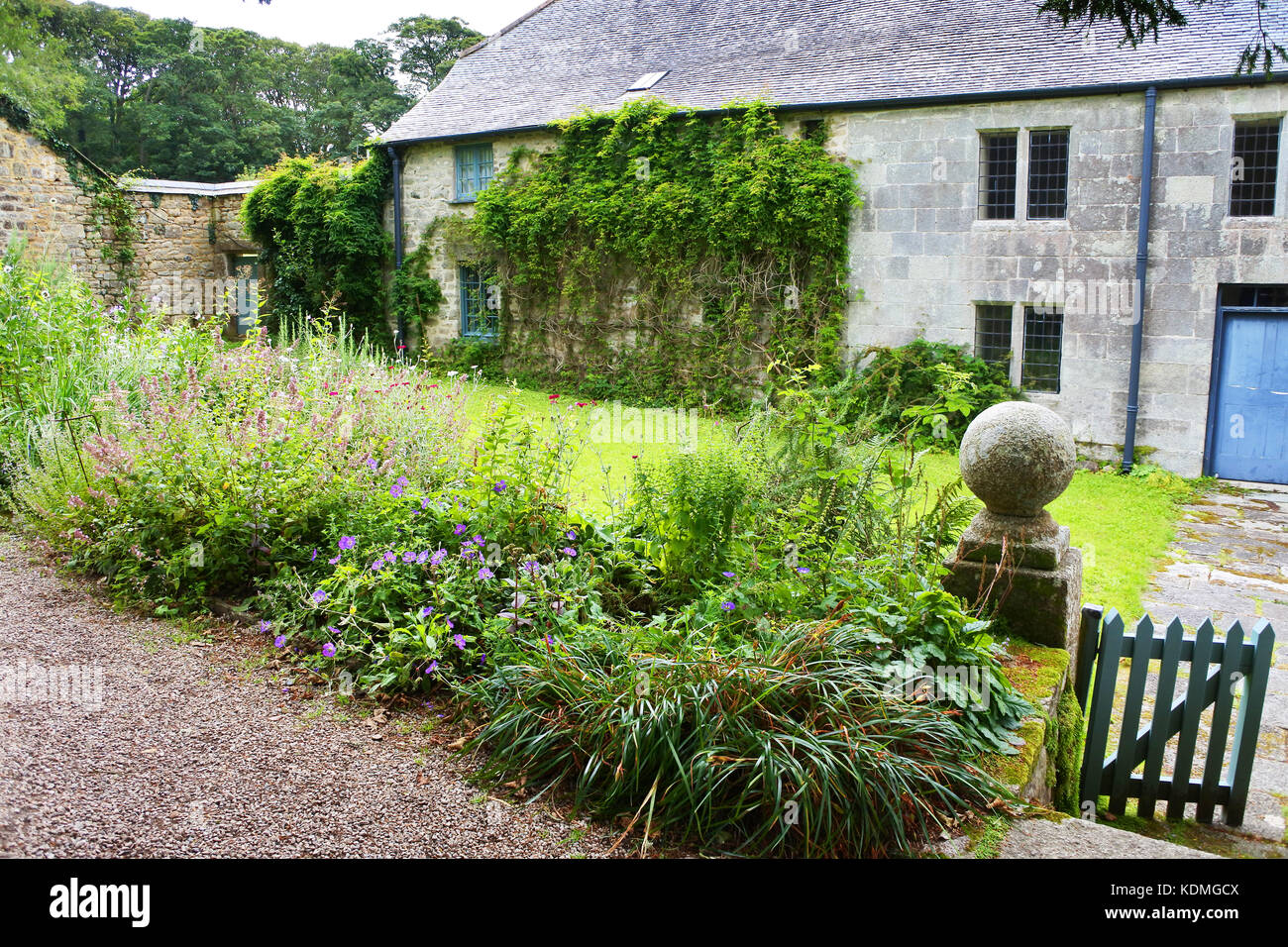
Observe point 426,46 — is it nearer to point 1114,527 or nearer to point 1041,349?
point 1041,349

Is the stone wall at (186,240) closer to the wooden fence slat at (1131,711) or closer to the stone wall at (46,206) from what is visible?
the stone wall at (46,206)

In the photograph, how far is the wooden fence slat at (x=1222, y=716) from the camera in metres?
4.06

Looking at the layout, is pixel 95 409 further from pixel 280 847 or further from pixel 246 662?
pixel 280 847

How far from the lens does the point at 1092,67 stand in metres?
11.7

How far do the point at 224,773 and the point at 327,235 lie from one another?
16.5 metres

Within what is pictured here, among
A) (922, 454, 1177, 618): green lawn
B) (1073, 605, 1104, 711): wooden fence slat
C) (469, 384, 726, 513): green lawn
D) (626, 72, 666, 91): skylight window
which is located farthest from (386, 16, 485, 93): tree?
(1073, 605, 1104, 711): wooden fence slat

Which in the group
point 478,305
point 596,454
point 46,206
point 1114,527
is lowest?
point 1114,527

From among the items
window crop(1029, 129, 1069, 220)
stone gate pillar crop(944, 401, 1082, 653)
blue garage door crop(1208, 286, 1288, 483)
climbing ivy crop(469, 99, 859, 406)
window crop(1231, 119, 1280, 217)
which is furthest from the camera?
climbing ivy crop(469, 99, 859, 406)

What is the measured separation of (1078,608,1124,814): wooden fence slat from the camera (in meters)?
4.17

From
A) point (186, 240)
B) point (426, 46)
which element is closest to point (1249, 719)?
point (186, 240)

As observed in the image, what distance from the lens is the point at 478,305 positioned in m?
17.3

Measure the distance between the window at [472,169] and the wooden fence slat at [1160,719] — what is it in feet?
48.4

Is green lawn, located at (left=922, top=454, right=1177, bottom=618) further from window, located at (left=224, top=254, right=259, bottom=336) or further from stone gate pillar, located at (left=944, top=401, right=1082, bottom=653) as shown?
window, located at (left=224, top=254, right=259, bottom=336)

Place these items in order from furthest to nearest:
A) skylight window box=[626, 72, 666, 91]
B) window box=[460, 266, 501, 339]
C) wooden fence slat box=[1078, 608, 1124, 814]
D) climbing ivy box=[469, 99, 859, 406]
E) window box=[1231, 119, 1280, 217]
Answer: window box=[460, 266, 501, 339] < skylight window box=[626, 72, 666, 91] < climbing ivy box=[469, 99, 859, 406] < window box=[1231, 119, 1280, 217] < wooden fence slat box=[1078, 608, 1124, 814]
